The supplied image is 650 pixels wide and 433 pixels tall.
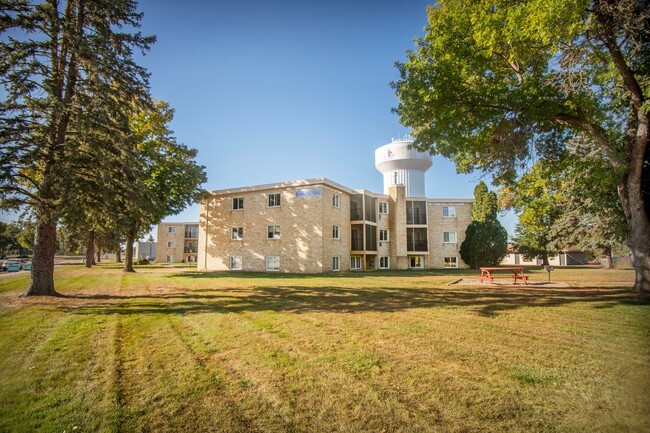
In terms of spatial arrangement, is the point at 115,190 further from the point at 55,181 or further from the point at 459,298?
the point at 459,298

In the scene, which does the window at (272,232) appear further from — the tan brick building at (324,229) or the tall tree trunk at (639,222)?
the tall tree trunk at (639,222)

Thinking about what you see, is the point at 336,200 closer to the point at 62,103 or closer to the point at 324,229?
the point at 324,229

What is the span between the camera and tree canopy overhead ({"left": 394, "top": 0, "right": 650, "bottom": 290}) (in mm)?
10148

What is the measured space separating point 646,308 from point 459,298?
16.3 ft

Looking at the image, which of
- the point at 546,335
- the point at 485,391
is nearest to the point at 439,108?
the point at 546,335

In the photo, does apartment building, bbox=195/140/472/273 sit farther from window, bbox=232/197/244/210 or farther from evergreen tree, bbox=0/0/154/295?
evergreen tree, bbox=0/0/154/295

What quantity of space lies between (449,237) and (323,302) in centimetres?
3077

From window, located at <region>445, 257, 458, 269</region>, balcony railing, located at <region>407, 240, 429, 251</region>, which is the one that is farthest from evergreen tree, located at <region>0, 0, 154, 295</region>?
window, located at <region>445, 257, 458, 269</region>

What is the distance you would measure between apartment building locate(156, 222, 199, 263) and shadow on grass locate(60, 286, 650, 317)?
54194mm

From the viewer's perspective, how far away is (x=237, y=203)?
31.1m

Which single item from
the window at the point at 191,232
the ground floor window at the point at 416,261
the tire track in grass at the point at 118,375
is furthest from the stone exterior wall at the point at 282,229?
the window at the point at 191,232

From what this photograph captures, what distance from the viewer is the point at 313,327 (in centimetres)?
714

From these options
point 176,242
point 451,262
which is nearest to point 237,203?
point 451,262

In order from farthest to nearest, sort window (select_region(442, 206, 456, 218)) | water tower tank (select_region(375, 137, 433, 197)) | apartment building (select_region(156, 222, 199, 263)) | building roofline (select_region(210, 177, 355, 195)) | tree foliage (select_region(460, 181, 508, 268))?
apartment building (select_region(156, 222, 199, 263)) → water tower tank (select_region(375, 137, 433, 197)) → window (select_region(442, 206, 456, 218)) → tree foliage (select_region(460, 181, 508, 268)) → building roofline (select_region(210, 177, 355, 195))
